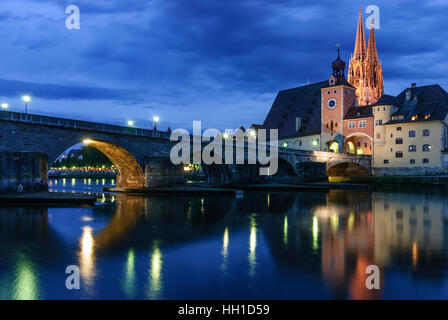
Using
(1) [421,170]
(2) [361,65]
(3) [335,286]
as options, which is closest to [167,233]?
(3) [335,286]

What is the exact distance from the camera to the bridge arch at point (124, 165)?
4397cm

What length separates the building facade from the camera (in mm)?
71312

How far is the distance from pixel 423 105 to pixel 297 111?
30.5m

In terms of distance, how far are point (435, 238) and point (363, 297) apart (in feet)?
30.9

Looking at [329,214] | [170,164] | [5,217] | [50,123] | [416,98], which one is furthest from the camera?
[416,98]

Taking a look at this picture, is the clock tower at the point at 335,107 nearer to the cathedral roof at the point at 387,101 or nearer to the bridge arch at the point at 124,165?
the cathedral roof at the point at 387,101

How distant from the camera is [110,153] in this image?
151 feet

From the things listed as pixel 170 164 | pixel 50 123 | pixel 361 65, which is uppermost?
pixel 361 65

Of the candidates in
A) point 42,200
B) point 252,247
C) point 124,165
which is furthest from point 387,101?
point 252,247

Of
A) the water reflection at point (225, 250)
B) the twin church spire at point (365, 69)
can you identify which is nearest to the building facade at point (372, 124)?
the twin church spire at point (365, 69)

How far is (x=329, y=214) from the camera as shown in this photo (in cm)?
2467

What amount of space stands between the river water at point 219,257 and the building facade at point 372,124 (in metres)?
55.3

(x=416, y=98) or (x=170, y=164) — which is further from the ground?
Answer: (x=416, y=98)
